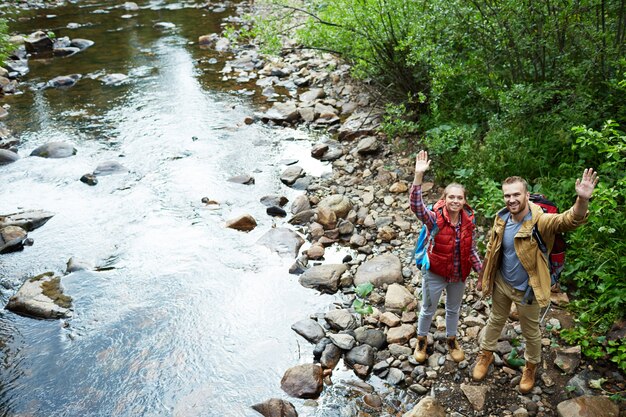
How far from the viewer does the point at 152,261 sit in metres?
6.57

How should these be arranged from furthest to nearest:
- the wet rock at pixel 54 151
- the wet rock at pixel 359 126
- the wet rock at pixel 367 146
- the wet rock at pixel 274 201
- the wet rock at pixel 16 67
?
the wet rock at pixel 16 67 < the wet rock at pixel 54 151 < the wet rock at pixel 359 126 < the wet rock at pixel 367 146 < the wet rock at pixel 274 201

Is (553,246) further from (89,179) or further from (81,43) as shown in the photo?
(81,43)

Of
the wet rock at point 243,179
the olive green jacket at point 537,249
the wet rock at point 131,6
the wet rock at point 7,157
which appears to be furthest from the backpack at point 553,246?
the wet rock at point 131,6

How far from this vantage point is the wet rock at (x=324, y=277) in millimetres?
5777

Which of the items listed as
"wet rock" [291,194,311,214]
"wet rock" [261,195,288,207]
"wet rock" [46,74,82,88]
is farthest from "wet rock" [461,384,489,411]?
"wet rock" [46,74,82,88]

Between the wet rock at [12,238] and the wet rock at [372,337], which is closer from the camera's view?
the wet rock at [372,337]

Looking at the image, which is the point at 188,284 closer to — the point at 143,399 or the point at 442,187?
the point at 143,399

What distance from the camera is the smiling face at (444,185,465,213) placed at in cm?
384

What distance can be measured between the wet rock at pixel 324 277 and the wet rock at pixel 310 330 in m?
0.58

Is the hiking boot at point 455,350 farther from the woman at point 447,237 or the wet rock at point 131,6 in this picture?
the wet rock at point 131,6

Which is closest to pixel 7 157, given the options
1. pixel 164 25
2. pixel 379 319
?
pixel 379 319

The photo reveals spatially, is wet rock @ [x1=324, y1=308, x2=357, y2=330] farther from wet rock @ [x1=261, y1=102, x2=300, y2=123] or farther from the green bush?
wet rock @ [x1=261, y1=102, x2=300, y2=123]

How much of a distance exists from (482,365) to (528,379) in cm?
38

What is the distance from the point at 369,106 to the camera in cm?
1007
